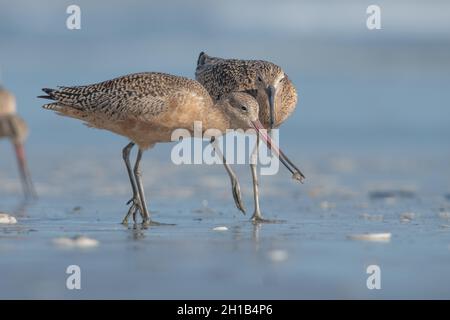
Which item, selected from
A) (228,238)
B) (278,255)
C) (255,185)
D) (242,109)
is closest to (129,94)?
(242,109)

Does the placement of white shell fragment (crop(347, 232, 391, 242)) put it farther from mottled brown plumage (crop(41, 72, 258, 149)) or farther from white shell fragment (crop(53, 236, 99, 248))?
mottled brown plumage (crop(41, 72, 258, 149))

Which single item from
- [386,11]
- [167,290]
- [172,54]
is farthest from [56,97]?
[386,11]

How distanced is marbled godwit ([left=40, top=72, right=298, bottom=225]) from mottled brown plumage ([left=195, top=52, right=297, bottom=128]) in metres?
0.29

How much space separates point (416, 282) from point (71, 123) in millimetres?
12687

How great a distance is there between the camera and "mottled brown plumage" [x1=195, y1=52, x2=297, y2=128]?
27.5 feet

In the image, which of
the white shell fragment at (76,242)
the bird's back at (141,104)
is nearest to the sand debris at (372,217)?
the bird's back at (141,104)

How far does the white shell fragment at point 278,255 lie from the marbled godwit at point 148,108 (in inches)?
72.0

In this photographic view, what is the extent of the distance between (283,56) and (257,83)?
18265 mm

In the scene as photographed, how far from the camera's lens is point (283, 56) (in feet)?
86.9

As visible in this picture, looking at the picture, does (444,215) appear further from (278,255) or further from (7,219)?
(7,219)

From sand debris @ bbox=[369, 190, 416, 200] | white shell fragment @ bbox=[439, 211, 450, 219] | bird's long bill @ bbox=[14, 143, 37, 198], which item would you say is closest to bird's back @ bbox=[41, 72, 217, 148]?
bird's long bill @ bbox=[14, 143, 37, 198]

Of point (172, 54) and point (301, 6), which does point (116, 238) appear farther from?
point (301, 6)

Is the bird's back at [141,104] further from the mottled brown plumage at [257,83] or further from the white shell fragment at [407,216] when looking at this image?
the white shell fragment at [407,216]

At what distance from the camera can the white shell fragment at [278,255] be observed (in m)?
5.67
